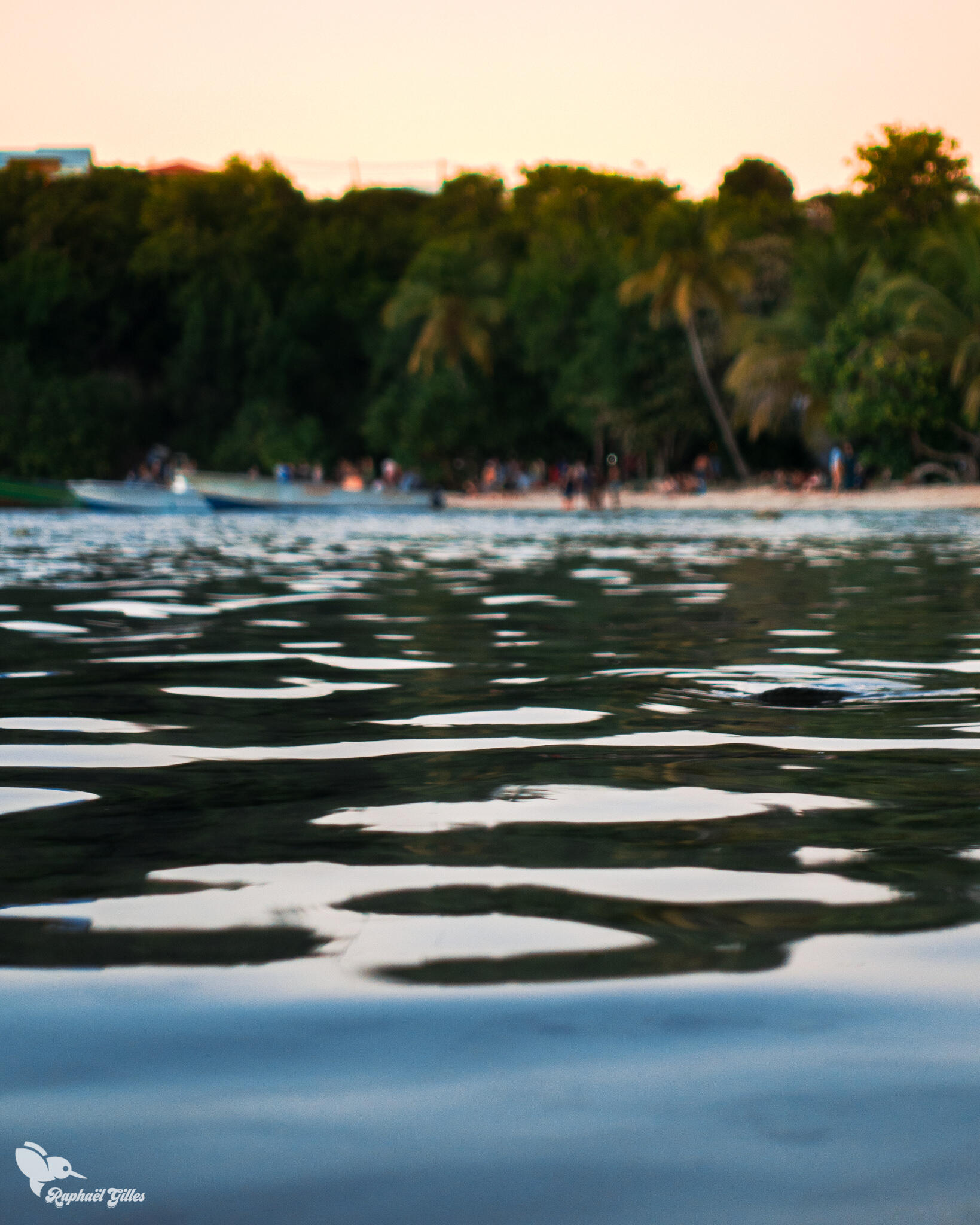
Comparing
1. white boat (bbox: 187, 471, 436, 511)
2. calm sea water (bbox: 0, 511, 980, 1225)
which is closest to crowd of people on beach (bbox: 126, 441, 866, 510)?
white boat (bbox: 187, 471, 436, 511)

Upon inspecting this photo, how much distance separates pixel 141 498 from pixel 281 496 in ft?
13.1

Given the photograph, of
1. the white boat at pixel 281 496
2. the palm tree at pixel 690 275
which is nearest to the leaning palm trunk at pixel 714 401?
the palm tree at pixel 690 275

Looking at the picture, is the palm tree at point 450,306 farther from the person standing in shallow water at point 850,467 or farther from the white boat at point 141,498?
the white boat at point 141,498

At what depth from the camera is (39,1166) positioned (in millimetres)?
2068

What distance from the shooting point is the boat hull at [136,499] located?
42.9 meters

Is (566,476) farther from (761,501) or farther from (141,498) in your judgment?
(141,498)

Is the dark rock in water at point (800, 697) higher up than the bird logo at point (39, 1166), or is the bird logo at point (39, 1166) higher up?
the dark rock in water at point (800, 697)

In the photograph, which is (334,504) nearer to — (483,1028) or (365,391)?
(365,391)

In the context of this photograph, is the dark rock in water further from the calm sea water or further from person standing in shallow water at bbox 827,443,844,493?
person standing in shallow water at bbox 827,443,844,493

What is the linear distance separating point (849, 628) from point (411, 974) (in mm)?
7417

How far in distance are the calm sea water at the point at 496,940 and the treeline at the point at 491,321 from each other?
39997 mm

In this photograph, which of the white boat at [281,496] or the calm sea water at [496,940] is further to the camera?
the white boat at [281,496]

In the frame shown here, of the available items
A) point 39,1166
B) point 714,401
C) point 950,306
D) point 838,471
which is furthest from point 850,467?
point 39,1166

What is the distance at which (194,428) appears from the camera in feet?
214
